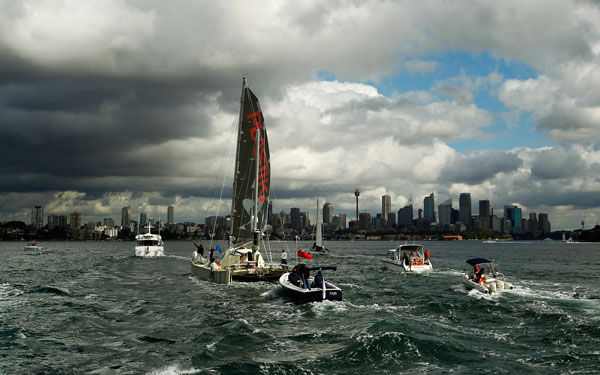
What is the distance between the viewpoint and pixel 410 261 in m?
54.8

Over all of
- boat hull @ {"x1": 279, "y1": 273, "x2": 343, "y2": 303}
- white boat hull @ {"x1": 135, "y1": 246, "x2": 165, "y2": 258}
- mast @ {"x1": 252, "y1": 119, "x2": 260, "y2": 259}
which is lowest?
white boat hull @ {"x1": 135, "y1": 246, "x2": 165, "y2": 258}

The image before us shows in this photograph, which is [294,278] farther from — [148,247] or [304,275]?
[148,247]

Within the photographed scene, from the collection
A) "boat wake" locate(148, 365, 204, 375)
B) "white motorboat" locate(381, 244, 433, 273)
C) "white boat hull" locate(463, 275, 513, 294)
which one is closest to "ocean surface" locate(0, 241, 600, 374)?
"boat wake" locate(148, 365, 204, 375)

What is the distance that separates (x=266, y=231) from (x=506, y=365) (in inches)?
1281

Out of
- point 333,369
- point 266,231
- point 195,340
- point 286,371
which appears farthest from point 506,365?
point 266,231

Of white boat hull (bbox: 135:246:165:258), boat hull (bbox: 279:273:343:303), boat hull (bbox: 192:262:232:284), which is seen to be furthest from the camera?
white boat hull (bbox: 135:246:165:258)

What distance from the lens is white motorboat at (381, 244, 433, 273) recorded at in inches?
2135

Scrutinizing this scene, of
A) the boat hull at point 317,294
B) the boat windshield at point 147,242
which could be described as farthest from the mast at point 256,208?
the boat windshield at point 147,242

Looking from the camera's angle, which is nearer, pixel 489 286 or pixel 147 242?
pixel 489 286

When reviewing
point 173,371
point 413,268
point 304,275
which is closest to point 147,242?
point 413,268

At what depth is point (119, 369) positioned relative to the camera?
15.5 meters

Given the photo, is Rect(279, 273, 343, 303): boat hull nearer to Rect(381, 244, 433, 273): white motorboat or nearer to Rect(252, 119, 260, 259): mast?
Rect(252, 119, 260, 259): mast

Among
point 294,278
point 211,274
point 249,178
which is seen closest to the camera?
point 294,278

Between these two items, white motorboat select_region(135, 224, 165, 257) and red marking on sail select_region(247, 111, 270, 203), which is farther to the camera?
white motorboat select_region(135, 224, 165, 257)
